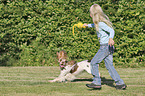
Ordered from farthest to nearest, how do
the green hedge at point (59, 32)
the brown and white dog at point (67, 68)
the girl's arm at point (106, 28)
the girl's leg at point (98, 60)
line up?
the green hedge at point (59, 32)
the brown and white dog at point (67, 68)
the girl's leg at point (98, 60)
the girl's arm at point (106, 28)

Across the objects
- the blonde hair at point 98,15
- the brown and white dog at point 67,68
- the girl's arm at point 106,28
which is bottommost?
the brown and white dog at point 67,68

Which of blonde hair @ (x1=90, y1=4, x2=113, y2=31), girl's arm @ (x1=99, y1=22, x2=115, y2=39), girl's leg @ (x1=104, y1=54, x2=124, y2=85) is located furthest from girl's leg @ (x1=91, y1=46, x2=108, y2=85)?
blonde hair @ (x1=90, y1=4, x2=113, y2=31)

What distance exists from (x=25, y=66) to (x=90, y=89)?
193 inches

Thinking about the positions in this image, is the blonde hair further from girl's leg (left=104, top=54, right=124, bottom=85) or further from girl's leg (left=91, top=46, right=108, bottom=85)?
girl's leg (left=104, top=54, right=124, bottom=85)

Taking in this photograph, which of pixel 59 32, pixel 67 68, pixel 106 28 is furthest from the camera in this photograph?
pixel 59 32

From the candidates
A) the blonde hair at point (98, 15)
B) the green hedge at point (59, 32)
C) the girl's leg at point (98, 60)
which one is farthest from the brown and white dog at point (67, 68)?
the green hedge at point (59, 32)

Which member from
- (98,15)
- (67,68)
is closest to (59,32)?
(67,68)

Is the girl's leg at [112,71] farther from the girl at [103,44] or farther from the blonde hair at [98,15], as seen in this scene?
the blonde hair at [98,15]

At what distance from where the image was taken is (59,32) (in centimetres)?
965

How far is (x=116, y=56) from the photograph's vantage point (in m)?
9.33

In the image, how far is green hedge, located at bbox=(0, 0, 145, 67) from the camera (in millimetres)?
9227

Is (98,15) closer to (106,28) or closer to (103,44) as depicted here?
(106,28)

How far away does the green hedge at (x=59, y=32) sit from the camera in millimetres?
9227

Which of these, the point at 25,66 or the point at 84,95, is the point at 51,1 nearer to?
the point at 25,66
